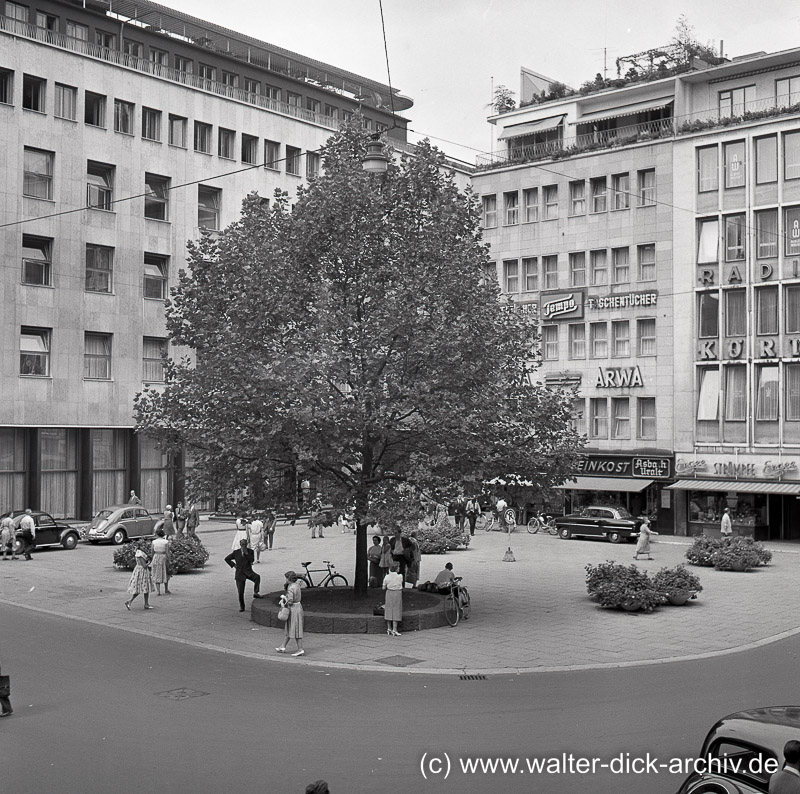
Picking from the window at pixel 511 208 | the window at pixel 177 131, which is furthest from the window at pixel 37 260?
the window at pixel 511 208

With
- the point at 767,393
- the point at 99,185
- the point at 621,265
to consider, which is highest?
the point at 99,185

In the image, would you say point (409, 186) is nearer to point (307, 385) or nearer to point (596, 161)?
point (307, 385)

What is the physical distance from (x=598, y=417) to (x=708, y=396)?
6208mm

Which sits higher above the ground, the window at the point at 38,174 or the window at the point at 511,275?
the window at the point at 38,174

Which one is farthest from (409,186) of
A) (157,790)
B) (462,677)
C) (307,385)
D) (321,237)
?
(157,790)

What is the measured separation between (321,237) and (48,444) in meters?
29.8

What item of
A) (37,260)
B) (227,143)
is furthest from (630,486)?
(37,260)

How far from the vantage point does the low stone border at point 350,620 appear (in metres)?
21.1

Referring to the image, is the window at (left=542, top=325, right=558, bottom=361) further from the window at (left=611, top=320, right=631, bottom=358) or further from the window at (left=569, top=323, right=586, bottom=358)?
the window at (left=611, top=320, right=631, bottom=358)

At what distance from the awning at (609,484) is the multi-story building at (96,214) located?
20671 mm

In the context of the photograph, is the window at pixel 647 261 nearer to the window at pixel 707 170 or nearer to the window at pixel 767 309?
the window at pixel 707 170

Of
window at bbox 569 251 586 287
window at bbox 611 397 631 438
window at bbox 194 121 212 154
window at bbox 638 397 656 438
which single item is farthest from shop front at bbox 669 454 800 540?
window at bbox 194 121 212 154

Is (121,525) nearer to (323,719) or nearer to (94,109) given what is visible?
(94,109)

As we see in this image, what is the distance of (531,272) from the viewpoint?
55281 mm
